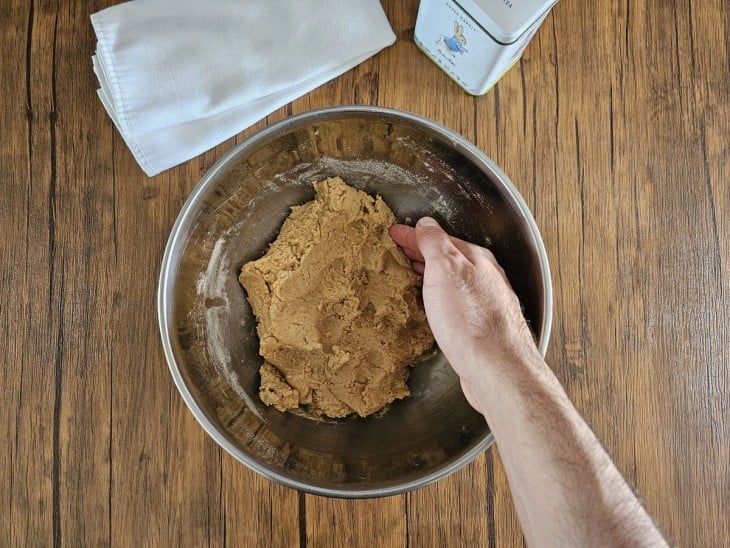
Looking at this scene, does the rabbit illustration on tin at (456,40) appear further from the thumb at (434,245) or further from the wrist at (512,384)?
the wrist at (512,384)

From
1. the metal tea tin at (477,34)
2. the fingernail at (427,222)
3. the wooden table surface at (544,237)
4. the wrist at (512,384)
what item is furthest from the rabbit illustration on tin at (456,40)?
the wrist at (512,384)

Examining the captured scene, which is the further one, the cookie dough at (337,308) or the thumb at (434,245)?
the cookie dough at (337,308)

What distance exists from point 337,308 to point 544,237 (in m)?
0.43

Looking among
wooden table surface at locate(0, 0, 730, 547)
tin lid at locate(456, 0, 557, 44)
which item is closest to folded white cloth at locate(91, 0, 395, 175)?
wooden table surface at locate(0, 0, 730, 547)

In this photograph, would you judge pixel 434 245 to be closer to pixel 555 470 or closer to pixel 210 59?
pixel 555 470

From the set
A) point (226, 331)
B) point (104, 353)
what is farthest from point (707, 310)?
point (104, 353)

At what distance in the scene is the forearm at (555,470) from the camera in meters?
0.77

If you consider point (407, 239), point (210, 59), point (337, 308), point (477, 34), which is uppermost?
point (477, 34)

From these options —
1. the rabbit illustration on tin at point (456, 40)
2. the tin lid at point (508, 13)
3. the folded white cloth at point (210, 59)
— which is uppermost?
the tin lid at point (508, 13)

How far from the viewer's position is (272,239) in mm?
1139

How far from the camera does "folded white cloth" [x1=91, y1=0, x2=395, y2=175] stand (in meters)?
1.10

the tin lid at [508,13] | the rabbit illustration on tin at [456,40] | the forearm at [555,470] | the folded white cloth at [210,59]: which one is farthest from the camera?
the folded white cloth at [210,59]

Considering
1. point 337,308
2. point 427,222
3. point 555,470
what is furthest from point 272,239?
point 555,470

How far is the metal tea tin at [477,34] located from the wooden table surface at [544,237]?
0.06 metres
